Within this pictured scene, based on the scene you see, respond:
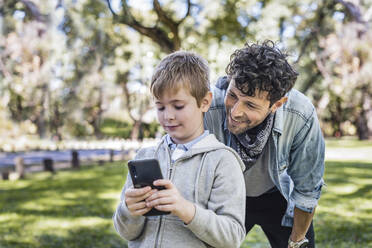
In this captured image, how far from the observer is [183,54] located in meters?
1.73

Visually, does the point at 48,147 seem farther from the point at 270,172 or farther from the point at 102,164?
the point at 270,172

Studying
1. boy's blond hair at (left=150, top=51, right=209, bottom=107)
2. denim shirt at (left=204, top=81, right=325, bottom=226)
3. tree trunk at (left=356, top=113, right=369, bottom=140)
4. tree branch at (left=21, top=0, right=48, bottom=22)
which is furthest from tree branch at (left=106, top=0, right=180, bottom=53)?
tree trunk at (left=356, top=113, right=369, bottom=140)

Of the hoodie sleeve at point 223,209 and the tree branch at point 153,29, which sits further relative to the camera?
the tree branch at point 153,29

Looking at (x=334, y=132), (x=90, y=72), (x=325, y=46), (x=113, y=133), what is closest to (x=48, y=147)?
(x=90, y=72)

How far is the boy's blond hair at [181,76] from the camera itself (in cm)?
161

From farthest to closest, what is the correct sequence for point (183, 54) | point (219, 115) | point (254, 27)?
point (254, 27)
point (219, 115)
point (183, 54)

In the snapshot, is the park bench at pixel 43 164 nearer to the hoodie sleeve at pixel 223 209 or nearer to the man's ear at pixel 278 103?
the man's ear at pixel 278 103

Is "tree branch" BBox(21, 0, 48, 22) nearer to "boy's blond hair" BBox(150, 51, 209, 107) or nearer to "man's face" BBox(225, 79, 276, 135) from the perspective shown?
"man's face" BBox(225, 79, 276, 135)

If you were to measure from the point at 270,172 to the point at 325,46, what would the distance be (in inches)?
842

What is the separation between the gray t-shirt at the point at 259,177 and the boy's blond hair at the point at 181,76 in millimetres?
830

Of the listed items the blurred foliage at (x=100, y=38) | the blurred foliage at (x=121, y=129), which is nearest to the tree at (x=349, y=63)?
the blurred foliage at (x=100, y=38)

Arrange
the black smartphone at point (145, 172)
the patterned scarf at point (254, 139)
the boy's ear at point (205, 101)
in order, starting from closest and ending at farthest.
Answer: the black smartphone at point (145, 172) < the boy's ear at point (205, 101) < the patterned scarf at point (254, 139)

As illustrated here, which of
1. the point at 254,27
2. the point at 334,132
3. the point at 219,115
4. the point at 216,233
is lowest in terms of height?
the point at 334,132

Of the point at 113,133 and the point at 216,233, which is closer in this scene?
the point at 216,233
